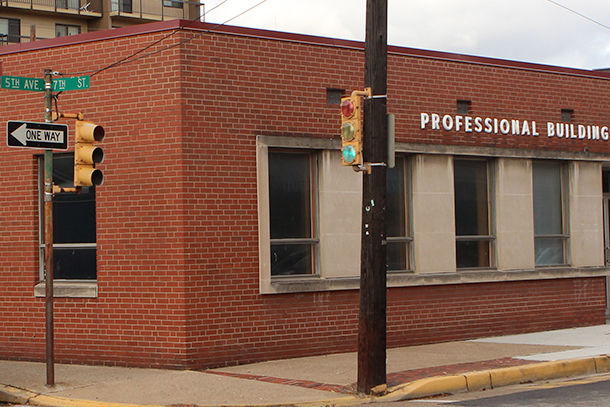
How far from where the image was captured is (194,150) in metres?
12.7

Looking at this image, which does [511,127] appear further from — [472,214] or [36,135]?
[36,135]

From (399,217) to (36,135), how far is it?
6393 millimetres

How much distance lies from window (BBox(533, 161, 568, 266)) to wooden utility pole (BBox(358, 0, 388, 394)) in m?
6.69

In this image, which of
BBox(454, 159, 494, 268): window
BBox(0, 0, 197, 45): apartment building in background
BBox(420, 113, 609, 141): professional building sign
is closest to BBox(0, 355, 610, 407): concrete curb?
BBox(454, 159, 494, 268): window

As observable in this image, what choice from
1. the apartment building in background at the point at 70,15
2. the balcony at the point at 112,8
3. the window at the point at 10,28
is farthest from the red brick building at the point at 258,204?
the window at the point at 10,28

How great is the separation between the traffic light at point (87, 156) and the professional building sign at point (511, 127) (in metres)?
6.05

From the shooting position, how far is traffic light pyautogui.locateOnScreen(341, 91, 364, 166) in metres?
10.6

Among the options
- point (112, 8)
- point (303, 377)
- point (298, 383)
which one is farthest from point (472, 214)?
point (112, 8)

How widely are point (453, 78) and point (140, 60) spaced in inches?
216

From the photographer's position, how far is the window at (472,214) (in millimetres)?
15672

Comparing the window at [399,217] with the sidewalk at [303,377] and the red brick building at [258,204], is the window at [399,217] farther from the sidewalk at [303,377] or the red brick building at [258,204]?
the sidewalk at [303,377]

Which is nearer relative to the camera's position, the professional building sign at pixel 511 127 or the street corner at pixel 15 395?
the street corner at pixel 15 395

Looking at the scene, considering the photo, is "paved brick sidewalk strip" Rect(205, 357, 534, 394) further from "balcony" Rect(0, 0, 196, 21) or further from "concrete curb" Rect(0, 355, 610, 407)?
"balcony" Rect(0, 0, 196, 21)

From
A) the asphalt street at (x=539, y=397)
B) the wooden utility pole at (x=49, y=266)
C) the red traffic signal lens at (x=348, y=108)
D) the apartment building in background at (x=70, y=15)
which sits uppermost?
the apartment building in background at (x=70, y=15)
